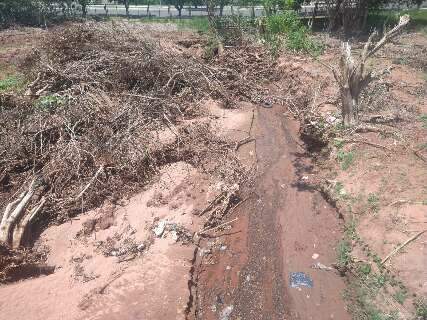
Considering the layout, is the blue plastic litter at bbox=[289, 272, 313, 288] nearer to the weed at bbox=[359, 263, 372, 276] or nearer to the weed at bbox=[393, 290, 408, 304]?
the weed at bbox=[359, 263, 372, 276]

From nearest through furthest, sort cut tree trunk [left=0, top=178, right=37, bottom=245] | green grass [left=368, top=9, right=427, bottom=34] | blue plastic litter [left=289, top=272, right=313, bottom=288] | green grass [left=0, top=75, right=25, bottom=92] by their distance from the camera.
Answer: blue plastic litter [left=289, top=272, right=313, bottom=288] → cut tree trunk [left=0, top=178, right=37, bottom=245] → green grass [left=0, top=75, right=25, bottom=92] → green grass [left=368, top=9, right=427, bottom=34]

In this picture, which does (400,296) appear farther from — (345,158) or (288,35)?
(288,35)

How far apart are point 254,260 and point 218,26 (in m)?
9.91

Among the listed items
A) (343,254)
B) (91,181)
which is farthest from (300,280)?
(91,181)

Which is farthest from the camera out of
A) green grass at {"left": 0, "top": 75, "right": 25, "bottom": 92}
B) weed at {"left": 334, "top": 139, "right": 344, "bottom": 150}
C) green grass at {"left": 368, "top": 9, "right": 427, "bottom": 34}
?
green grass at {"left": 368, "top": 9, "right": 427, "bottom": 34}

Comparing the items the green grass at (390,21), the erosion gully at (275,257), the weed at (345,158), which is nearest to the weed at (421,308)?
the erosion gully at (275,257)

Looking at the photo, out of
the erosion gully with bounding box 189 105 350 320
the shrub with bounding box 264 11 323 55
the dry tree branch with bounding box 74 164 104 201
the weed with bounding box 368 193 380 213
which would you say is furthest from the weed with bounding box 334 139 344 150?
the shrub with bounding box 264 11 323 55

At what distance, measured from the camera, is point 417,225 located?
16.2 ft

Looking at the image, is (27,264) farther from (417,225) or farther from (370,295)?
(417,225)

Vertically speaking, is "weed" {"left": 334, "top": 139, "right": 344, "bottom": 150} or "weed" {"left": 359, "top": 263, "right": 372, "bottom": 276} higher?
"weed" {"left": 334, "top": 139, "right": 344, "bottom": 150}

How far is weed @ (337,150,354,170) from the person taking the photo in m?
6.44

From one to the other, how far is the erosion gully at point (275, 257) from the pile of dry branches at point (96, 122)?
90 centimetres

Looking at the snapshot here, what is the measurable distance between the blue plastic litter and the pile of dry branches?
2112 millimetres

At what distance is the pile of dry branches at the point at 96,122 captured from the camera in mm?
6246
